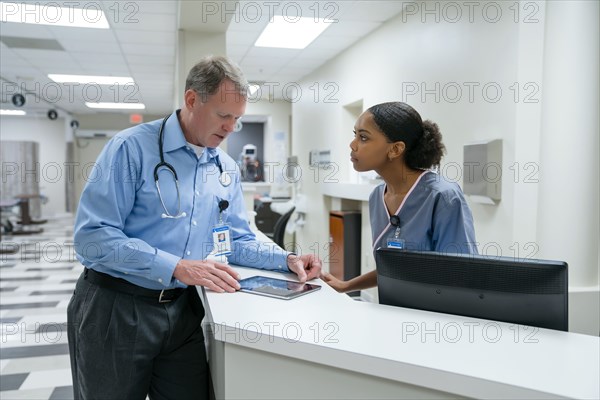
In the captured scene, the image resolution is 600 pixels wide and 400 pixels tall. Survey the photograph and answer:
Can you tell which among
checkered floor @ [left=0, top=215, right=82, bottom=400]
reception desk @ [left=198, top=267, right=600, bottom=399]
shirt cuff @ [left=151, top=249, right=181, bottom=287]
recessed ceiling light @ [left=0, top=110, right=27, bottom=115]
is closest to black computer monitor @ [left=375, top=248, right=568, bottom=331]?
reception desk @ [left=198, top=267, right=600, bottom=399]

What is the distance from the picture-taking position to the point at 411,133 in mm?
1737

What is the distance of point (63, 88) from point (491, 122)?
807 centimetres

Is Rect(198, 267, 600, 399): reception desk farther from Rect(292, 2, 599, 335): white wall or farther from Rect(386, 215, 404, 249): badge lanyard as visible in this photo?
Rect(292, 2, 599, 335): white wall

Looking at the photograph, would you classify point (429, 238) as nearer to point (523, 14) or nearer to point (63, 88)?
point (523, 14)

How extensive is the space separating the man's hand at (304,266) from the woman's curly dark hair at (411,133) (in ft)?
1.69

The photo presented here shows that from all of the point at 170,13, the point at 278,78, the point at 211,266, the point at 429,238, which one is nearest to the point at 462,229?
the point at 429,238

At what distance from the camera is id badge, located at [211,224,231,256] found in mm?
1638

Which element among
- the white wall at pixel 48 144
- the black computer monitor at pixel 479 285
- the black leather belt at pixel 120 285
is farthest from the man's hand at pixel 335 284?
the white wall at pixel 48 144

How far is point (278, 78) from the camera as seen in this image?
734 cm

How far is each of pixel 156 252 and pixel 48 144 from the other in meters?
13.9

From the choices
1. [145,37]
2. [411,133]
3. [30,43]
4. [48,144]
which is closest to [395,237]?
[411,133]

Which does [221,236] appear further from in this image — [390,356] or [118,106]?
[118,106]

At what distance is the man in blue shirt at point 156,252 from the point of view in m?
1.38

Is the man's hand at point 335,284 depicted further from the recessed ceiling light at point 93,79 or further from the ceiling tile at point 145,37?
the recessed ceiling light at point 93,79
